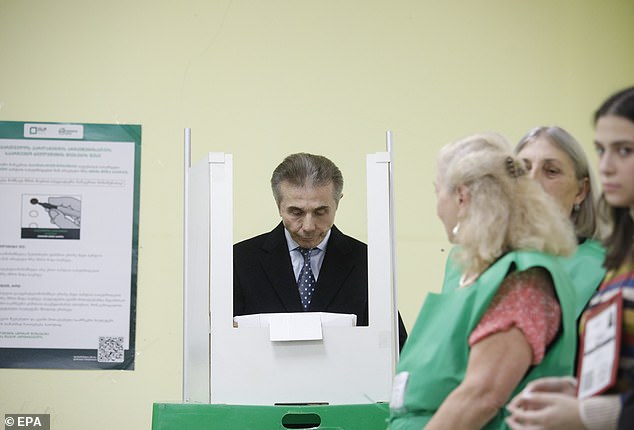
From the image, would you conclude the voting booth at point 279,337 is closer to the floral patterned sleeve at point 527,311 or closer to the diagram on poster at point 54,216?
the floral patterned sleeve at point 527,311

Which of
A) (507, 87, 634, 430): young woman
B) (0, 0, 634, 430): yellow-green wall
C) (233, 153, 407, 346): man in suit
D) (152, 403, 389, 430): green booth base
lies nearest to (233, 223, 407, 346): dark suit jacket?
(233, 153, 407, 346): man in suit

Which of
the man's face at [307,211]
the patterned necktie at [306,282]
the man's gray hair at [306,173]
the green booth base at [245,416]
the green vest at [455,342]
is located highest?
the man's gray hair at [306,173]

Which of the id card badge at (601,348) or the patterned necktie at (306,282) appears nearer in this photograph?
the id card badge at (601,348)

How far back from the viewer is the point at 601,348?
102 cm

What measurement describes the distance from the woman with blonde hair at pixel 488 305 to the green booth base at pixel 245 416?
0.53 meters

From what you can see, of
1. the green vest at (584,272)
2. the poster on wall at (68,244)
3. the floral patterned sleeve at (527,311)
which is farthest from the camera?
the poster on wall at (68,244)

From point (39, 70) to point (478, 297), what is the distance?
2353mm

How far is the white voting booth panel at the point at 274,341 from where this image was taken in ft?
6.73

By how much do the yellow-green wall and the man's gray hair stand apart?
56 centimetres

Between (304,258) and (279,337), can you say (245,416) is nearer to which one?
(279,337)

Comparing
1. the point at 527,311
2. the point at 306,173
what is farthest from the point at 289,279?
the point at 527,311

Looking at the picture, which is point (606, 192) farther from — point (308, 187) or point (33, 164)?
point (33, 164)

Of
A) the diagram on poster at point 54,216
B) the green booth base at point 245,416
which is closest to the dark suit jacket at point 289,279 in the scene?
the green booth base at point 245,416

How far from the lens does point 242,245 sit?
257 cm
